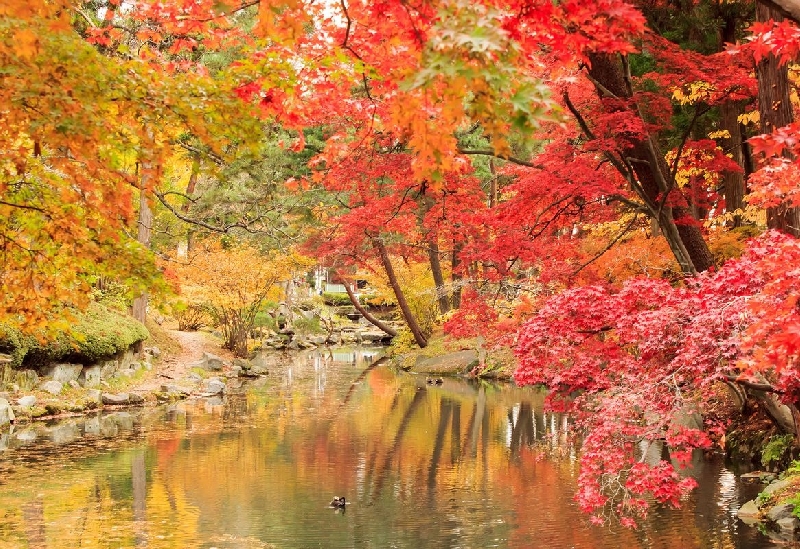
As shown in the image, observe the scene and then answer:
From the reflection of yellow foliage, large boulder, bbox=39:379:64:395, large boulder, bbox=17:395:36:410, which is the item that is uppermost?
large boulder, bbox=39:379:64:395

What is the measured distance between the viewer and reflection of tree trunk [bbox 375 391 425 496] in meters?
11.6

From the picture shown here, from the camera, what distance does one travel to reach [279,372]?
2595 cm

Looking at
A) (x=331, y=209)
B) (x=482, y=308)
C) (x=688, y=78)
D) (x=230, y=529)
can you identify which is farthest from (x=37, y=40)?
(x=331, y=209)

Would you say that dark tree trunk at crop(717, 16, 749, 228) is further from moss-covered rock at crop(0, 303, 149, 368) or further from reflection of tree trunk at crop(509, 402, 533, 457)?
moss-covered rock at crop(0, 303, 149, 368)

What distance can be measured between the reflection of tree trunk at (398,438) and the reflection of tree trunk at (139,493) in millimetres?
2941

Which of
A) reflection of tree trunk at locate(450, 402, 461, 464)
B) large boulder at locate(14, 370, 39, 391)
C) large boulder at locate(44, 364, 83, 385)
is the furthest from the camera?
large boulder at locate(44, 364, 83, 385)

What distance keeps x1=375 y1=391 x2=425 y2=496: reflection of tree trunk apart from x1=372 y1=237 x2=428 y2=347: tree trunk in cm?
503

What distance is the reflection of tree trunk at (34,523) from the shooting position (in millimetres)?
8516

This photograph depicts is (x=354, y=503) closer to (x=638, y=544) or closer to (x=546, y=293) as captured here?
(x=638, y=544)

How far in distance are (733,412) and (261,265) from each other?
16196 mm

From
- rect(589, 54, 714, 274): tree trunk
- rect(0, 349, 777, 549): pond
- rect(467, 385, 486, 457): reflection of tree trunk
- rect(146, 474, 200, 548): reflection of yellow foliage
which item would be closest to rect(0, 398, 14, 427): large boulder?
rect(0, 349, 777, 549): pond

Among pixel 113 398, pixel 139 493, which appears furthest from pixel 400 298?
pixel 139 493

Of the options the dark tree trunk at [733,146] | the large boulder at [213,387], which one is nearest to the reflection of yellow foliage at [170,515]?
the large boulder at [213,387]

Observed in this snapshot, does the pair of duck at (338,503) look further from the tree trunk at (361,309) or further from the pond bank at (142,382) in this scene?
the tree trunk at (361,309)
